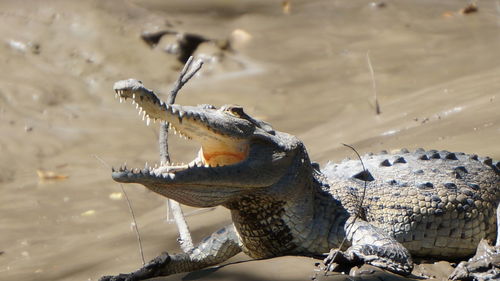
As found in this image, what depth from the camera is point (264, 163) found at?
4.41 m

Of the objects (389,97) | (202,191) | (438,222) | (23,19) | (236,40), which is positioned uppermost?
(23,19)

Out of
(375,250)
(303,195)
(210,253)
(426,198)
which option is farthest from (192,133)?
(426,198)

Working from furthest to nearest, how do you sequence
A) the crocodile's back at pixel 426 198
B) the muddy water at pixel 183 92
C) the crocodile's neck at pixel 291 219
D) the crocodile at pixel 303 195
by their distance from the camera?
the muddy water at pixel 183 92
the crocodile's back at pixel 426 198
the crocodile's neck at pixel 291 219
the crocodile at pixel 303 195

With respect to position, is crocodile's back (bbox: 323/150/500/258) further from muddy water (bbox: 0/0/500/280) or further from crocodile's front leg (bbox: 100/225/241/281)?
muddy water (bbox: 0/0/500/280)

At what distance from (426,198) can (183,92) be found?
6.83 m

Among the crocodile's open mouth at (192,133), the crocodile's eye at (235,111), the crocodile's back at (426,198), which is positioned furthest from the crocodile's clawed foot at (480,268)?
the crocodile's eye at (235,111)

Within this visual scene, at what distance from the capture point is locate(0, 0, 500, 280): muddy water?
709 centimetres

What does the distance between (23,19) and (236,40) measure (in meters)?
3.13

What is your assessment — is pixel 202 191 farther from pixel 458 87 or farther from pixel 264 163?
pixel 458 87

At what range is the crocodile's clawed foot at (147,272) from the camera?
4.41 meters

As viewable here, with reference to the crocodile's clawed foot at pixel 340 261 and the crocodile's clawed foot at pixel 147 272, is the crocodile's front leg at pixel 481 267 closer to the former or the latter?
Result: the crocodile's clawed foot at pixel 340 261

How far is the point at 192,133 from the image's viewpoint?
4359mm

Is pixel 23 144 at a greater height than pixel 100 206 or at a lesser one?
greater

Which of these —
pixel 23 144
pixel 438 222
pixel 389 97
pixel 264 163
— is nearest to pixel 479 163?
pixel 438 222
